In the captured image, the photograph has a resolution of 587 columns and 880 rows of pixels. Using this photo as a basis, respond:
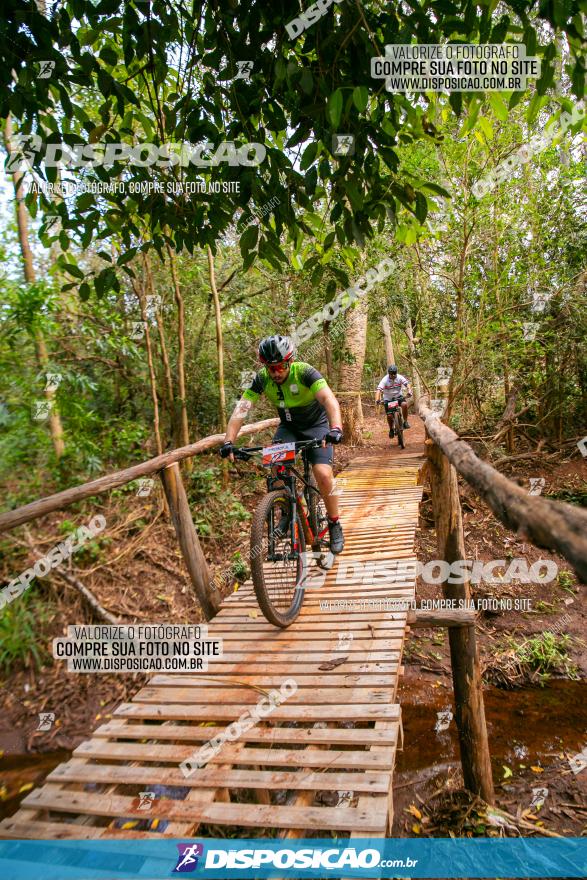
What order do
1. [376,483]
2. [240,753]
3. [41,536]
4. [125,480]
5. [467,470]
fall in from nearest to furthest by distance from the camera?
[467,470] < [240,753] < [125,480] < [41,536] < [376,483]

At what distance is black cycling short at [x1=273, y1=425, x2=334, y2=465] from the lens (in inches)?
165

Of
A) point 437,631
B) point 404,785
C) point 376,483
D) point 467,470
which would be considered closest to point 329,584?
point 404,785

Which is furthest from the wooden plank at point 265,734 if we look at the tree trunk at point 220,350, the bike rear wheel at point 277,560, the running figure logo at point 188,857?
the tree trunk at point 220,350

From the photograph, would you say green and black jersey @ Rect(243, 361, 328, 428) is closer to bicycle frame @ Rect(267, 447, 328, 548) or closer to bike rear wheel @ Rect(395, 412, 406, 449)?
bicycle frame @ Rect(267, 447, 328, 548)

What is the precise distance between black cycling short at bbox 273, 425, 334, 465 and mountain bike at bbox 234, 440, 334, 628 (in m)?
0.09

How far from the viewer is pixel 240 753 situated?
238 centimetres

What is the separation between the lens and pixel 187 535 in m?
4.05

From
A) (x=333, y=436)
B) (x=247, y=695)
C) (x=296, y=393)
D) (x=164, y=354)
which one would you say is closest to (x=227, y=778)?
(x=247, y=695)

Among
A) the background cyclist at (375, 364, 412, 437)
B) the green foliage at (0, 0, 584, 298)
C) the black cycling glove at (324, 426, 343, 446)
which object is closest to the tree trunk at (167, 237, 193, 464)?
the black cycling glove at (324, 426, 343, 446)

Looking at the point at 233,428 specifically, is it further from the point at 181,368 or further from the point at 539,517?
the point at 181,368

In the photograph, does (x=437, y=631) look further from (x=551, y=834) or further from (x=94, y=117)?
(x=94, y=117)

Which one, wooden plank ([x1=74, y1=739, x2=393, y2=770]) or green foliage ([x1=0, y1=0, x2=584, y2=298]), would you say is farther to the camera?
wooden plank ([x1=74, y1=739, x2=393, y2=770])

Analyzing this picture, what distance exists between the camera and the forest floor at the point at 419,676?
4.20 m

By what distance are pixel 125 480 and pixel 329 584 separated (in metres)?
1.93
